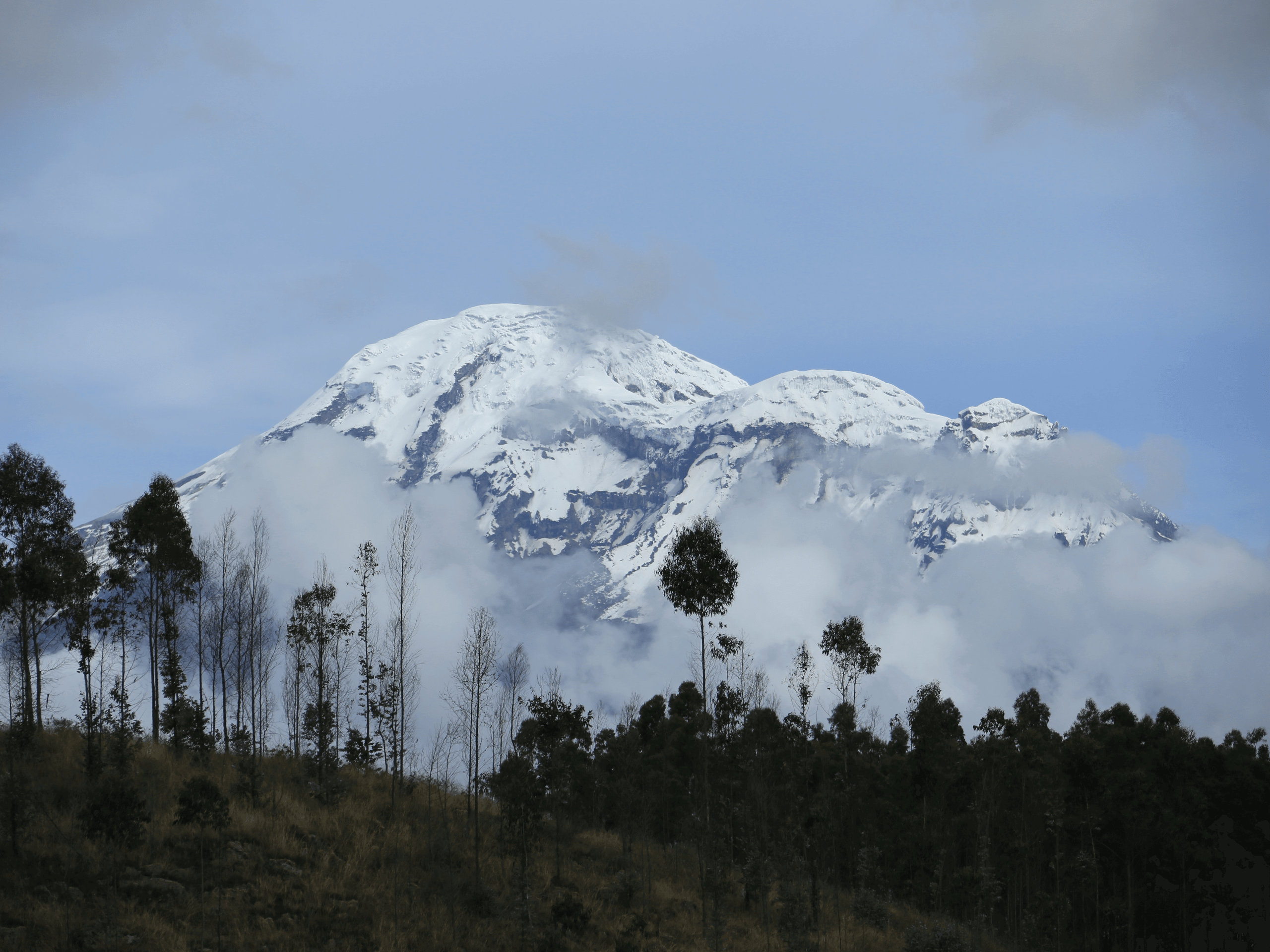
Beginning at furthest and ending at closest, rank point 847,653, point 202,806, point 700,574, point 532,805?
point 847,653 → point 700,574 → point 532,805 → point 202,806

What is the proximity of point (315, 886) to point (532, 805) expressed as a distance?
27.0 feet

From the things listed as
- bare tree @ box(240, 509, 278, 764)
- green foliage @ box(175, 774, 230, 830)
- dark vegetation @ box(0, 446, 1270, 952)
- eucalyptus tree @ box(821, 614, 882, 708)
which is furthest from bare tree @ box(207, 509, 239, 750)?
eucalyptus tree @ box(821, 614, 882, 708)

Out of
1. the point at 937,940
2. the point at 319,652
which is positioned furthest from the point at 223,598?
the point at 937,940

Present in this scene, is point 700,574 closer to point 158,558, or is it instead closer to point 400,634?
point 400,634

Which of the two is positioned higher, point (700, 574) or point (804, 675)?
point (700, 574)

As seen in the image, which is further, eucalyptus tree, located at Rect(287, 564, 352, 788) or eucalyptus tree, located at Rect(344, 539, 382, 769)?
eucalyptus tree, located at Rect(344, 539, 382, 769)

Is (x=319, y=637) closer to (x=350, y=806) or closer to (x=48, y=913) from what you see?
(x=350, y=806)

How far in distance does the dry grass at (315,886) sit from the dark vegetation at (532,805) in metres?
0.11

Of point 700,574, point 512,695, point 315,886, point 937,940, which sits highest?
point 700,574

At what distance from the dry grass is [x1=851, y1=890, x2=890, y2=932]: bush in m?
0.52

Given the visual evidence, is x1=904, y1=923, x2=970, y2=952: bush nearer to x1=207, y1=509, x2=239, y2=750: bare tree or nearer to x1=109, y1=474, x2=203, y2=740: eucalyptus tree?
x1=207, y1=509, x2=239, y2=750: bare tree

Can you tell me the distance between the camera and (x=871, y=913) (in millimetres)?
40625

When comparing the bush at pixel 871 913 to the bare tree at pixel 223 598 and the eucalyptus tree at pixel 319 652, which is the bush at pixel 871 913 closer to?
the eucalyptus tree at pixel 319 652

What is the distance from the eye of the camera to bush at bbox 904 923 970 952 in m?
33.9
